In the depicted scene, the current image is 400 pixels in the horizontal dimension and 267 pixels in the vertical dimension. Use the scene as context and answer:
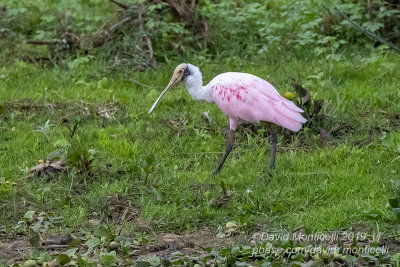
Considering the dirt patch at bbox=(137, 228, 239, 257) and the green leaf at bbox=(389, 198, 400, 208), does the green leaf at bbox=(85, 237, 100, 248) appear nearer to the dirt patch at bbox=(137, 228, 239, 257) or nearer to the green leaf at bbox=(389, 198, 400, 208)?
the dirt patch at bbox=(137, 228, 239, 257)

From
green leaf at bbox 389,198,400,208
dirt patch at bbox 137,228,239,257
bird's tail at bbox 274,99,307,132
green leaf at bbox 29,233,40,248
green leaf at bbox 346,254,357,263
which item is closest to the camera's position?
green leaf at bbox 346,254,357,263

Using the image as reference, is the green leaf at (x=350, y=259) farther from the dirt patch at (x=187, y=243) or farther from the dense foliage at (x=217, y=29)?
the dense foliage at (x=217, y=29)

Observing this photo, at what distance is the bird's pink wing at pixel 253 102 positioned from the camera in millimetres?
6395

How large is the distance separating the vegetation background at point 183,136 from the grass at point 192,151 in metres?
0.02

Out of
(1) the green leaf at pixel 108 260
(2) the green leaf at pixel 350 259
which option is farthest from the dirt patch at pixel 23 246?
(2) the green leaf at pixel 350 259

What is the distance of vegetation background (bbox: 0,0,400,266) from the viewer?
5.35 meters

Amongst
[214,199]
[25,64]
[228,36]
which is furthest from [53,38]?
[214,199]

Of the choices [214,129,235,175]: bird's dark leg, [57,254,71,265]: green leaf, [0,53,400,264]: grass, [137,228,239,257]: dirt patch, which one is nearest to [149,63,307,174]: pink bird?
[214,129,235,175]: bird's dark leg

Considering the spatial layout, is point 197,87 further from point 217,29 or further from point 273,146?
point 217,29

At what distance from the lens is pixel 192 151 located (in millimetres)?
7223

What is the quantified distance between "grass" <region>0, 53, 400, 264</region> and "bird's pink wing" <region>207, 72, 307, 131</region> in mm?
442

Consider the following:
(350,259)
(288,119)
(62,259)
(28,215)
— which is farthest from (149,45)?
(350,259)

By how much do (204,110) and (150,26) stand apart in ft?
5.55

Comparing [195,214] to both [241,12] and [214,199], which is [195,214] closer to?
[214,199]
